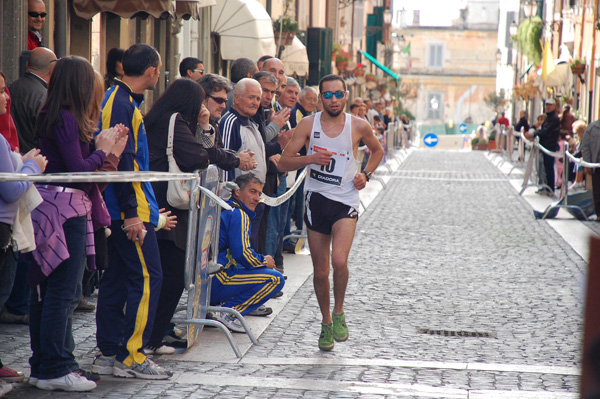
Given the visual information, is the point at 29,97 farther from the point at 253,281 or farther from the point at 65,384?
the point at 65,384

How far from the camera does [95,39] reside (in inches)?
535

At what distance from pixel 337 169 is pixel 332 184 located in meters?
0.11

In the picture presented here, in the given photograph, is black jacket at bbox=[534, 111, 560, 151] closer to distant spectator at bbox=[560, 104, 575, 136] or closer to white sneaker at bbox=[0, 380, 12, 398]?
distant spectator at bbox=[560, 104, 575, 136]

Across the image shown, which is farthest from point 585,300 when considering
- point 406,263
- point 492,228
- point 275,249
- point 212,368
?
point 492,228

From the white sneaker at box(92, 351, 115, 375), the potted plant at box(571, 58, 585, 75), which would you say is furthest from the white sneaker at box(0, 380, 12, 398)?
the potted plant at box(571, 58, 585, 75)

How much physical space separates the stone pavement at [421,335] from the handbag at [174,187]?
100 centimetres

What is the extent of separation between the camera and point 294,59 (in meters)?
22.3

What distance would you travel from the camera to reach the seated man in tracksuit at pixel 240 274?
7312mm

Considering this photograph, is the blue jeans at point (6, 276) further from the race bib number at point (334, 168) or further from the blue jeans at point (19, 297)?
the race bib number at point (334, 168)

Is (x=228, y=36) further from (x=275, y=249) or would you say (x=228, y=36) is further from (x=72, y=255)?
(x=72, y=255)

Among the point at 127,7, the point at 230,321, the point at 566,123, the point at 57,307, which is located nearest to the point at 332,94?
the point at 230,321

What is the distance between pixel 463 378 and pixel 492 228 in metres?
9.27

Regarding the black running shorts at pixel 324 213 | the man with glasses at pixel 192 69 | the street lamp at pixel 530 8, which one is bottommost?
the black running shorts at pixel 324 213

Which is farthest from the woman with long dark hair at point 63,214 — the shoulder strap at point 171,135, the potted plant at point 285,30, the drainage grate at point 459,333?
the potted plant at point 285,30
